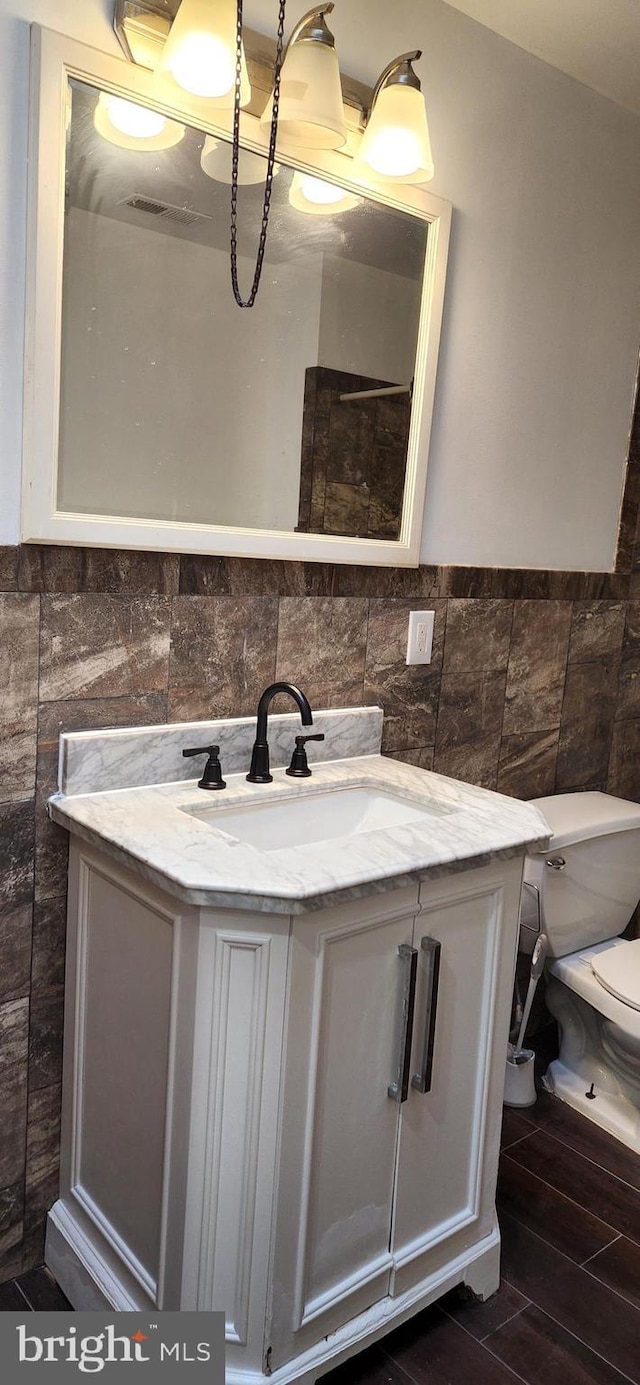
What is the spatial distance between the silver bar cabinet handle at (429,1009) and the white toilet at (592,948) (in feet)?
2.28

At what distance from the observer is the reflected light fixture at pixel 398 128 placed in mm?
1622

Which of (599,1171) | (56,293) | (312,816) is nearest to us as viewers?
(56,293)

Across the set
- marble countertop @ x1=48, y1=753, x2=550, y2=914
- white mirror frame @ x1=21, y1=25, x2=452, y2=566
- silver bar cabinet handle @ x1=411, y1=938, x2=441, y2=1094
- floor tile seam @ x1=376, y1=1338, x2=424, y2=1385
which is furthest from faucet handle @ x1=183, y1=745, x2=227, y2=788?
floor tile seam @ x1=376, y1=1338, x2=424, y2=1385

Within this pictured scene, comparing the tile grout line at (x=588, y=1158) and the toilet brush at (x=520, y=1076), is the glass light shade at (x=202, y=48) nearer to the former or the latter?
the toilet brush at (x=520, y=1076)

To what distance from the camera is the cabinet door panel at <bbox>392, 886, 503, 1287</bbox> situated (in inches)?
57.1

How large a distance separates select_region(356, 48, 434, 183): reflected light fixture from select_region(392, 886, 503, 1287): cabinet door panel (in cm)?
124

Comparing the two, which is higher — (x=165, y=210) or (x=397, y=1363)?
(x=165, y=210)

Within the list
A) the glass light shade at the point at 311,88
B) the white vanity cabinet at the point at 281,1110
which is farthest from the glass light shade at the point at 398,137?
the white vanity cabinet at the point at 281,1110

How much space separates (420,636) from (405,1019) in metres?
0.87

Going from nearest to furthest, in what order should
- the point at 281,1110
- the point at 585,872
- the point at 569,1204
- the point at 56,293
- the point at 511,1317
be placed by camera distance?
the point at 281,1110
the point at 56,293
the point at 511,1317
the point at 569,1204
the point at 585,872

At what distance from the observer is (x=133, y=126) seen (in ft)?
4.75

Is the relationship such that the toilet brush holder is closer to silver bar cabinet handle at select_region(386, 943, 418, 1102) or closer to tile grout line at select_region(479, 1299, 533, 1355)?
tile grout line at select_region(479, 1299, 533, 1355)

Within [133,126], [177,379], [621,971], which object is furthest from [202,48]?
[621,971]

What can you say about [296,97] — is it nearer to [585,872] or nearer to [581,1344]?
[585,872]
